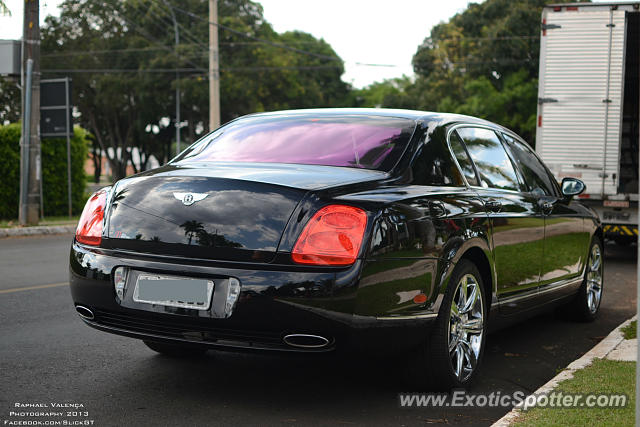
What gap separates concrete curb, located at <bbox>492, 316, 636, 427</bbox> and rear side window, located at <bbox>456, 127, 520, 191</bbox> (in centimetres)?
120

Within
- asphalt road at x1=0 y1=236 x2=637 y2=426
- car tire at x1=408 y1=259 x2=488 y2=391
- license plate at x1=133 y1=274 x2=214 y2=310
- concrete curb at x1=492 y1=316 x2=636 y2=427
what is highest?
license plate at x1=133 y1=274 x2=214 y2=310

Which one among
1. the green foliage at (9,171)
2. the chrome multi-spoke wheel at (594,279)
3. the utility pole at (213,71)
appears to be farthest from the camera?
the utility pole at (213,71)

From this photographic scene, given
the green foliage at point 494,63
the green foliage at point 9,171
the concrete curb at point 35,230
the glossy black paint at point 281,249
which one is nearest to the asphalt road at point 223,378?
the glossy black paint at point 281,249

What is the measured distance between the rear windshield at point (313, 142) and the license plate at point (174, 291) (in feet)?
3.42

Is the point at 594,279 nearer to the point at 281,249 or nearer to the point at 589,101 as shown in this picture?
the point at 281,249

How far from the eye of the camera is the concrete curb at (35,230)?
1534cm

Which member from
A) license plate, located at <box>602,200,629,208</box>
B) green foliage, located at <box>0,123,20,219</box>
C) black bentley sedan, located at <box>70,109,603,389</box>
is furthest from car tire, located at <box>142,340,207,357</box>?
green foliage, located at <box>0,123,20,219</box>

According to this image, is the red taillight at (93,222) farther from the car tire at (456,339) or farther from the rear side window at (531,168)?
the rear side window at (531,168)

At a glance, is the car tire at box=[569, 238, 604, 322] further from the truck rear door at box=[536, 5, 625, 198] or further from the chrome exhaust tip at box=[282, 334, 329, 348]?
the truck rear door at box=[536, 5, 625, 198]

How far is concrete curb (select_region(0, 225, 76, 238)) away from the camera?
15.3 meters

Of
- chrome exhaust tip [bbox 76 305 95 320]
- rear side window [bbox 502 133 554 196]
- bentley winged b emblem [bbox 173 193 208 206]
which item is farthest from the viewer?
rear side window [bbox 502 133 554 196]

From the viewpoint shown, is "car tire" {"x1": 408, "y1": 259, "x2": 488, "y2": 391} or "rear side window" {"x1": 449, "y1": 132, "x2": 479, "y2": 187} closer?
"car tire" {"x1": 408, "y1": 259, "x2": 488, "y2": 391}

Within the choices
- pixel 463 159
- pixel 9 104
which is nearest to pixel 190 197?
pixel 463 159

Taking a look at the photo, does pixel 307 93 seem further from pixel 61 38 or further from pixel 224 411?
pixel 224 411
